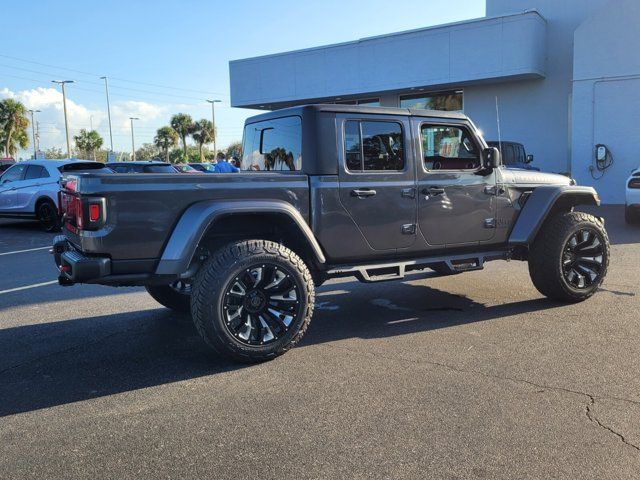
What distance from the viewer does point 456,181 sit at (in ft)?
17.2

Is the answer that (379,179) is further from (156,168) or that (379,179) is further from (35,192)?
(35,192)

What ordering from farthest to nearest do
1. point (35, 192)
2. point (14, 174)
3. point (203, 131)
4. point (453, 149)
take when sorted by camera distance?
point (203, 131) → point (14, 174) → point (35, 192) → point (453, 149)

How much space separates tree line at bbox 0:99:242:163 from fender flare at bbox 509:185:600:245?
2073 inches

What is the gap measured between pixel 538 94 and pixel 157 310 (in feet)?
55.9

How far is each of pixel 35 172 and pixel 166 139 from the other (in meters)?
57.9

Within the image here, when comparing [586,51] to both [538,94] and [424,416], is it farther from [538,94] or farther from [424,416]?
[424,416]

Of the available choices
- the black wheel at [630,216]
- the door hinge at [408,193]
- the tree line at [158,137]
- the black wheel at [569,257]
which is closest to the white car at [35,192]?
the door hinge at [408,193]

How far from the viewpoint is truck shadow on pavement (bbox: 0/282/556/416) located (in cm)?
390

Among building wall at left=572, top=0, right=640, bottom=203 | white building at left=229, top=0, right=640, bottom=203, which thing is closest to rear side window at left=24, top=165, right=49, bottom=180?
white building at left=229, top=0, right=640, bottom=203

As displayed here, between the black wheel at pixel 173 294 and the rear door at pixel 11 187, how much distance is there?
391 inches

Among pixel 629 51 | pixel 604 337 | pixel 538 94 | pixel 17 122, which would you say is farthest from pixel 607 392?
pixel 17 122

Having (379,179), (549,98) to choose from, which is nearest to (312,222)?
(379,179)

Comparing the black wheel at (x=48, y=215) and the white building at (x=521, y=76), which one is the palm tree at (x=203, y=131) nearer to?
the white building at (x=521, y=76)

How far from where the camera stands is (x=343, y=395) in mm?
3625
